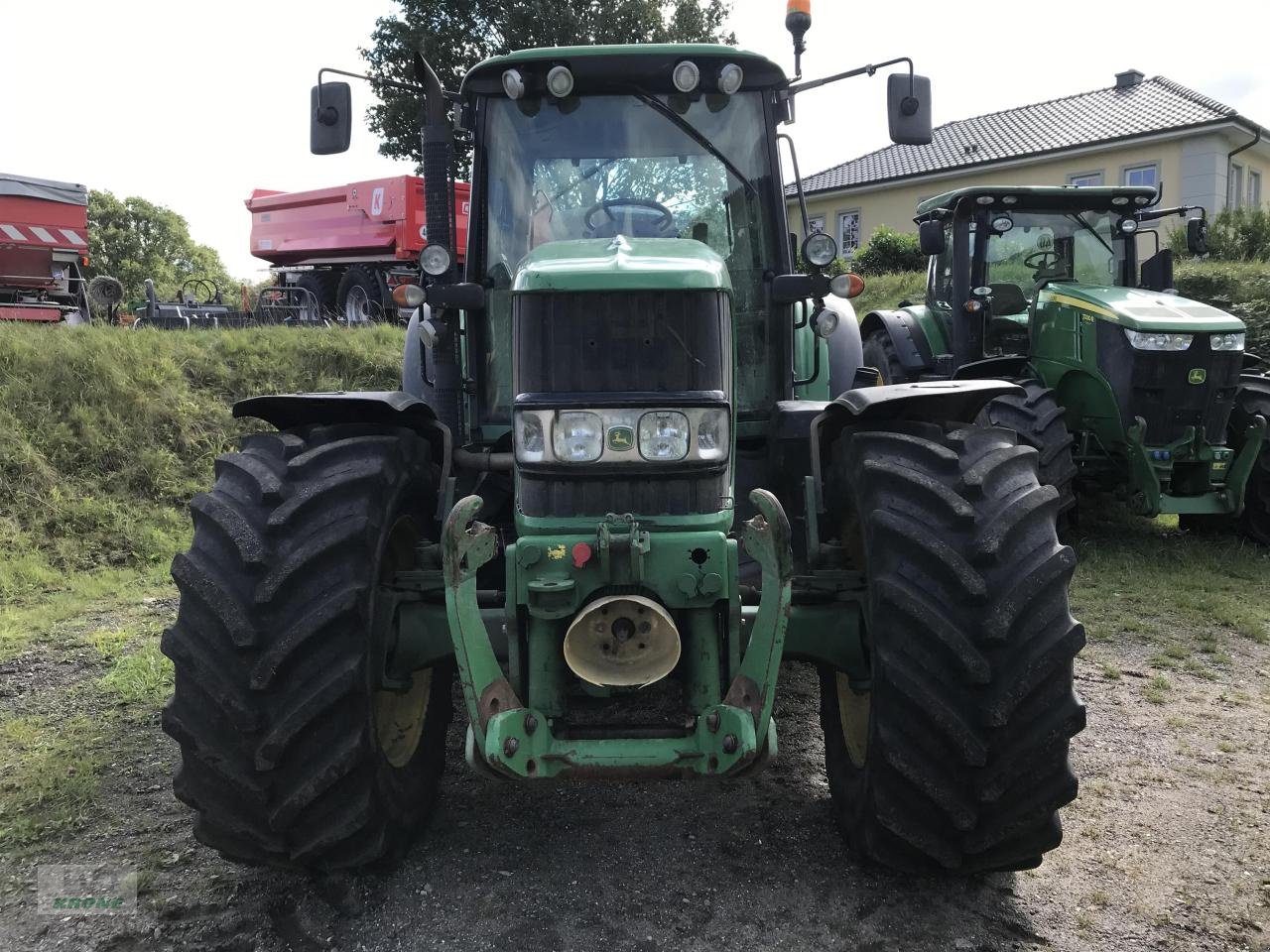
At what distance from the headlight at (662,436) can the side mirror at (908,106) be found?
1832mm

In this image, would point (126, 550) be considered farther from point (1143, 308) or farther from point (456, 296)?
point (1143, 308)

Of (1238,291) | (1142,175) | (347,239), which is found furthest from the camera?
(1142,175)

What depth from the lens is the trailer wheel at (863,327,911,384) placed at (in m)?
8.61

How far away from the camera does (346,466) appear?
2799 millimetres

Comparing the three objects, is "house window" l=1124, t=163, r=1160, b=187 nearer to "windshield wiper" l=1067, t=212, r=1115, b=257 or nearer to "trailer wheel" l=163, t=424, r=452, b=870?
"windshield wiper" l=1067, t=212, r=1115, b=257

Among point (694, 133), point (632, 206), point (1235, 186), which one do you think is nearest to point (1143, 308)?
point (694, 133)

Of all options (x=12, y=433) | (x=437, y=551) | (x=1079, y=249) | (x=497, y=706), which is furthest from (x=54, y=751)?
(x=1079, y=249)

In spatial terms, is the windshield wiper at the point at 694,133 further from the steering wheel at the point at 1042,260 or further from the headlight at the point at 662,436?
the steering wheel at the point at 1042,260

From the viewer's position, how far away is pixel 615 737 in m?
2.52

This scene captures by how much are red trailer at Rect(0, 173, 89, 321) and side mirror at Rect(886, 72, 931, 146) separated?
43.6ft

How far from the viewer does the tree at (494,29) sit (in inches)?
869

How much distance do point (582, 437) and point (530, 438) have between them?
0.16 meters

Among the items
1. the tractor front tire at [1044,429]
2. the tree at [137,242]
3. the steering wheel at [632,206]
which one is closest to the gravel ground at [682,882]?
the steering wheel at [632,206]

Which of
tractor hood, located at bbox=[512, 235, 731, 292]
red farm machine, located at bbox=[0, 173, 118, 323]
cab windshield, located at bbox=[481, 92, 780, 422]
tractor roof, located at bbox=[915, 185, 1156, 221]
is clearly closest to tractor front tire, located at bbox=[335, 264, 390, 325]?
red farm machine, located at bbox=[0, 173, 118, 323]
